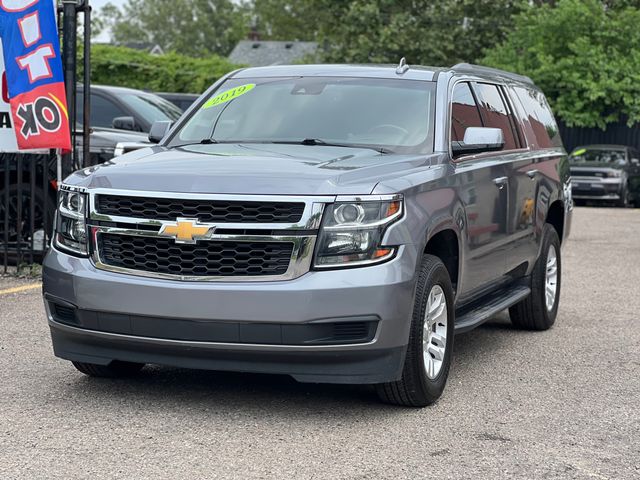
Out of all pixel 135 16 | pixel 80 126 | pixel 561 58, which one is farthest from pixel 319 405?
pixel 135 16

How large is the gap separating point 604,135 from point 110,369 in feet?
104

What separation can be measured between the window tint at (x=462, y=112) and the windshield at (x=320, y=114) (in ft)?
0.57

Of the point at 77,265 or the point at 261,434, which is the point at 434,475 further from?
the point at 77,265

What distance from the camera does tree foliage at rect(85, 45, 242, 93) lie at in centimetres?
3538

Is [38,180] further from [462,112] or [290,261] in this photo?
[290,261]

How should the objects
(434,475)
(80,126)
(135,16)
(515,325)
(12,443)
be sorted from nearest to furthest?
(434,475)
(12,443)
(515,325)
(80,126)
(135,16)

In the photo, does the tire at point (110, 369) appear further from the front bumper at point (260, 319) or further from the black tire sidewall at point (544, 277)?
the black tire sidewall at point (544, 277)

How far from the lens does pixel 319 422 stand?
5.55 meters

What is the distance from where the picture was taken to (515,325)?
8633 millimetres

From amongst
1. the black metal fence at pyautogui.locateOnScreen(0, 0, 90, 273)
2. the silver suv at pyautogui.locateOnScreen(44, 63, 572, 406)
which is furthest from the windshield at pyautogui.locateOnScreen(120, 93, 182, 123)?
the silver suv at pyautogui.locateOnScreen(44, 63, 572, 406)

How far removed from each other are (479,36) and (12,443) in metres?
38.5

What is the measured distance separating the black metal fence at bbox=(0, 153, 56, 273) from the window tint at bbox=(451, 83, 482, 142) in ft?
14.8

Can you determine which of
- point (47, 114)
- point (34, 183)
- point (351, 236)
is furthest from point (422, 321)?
point (34, 183)

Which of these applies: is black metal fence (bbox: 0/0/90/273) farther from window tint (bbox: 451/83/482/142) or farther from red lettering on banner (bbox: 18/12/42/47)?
window tint (bbox: 451/83/482/142)
